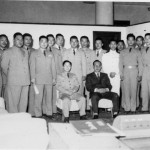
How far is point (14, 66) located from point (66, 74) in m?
0.97

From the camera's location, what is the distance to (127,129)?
1524 millimetres

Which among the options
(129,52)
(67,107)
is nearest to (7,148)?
(67,107)

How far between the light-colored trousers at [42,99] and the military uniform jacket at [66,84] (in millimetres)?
291

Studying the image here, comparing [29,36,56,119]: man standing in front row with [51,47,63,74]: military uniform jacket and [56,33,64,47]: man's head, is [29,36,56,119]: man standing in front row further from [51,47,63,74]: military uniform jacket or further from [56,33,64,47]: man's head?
[56,33,64,47]: man's head

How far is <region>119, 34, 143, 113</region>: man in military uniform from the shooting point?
18.1ft

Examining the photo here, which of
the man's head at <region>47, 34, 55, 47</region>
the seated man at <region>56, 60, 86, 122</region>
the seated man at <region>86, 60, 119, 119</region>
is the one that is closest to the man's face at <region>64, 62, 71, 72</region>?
the seated man at <region>56, 60, 86, 122</region>

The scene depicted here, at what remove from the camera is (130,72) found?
5.53 metres

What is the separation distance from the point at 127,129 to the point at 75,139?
0.42 meters

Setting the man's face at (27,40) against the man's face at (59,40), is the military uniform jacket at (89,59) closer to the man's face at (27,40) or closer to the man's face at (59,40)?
the man's face at (59,40)

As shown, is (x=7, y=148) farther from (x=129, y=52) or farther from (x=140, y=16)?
(x=140, y=16)

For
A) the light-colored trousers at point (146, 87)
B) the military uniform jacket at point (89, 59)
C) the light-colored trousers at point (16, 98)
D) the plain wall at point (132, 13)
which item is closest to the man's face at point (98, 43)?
the military uniform jacket at point (89, 59)

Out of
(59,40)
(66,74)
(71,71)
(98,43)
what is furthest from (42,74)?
(98,43)

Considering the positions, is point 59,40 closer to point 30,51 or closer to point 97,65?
point 30,51

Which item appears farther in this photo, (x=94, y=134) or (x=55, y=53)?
(x=55, y=53)
